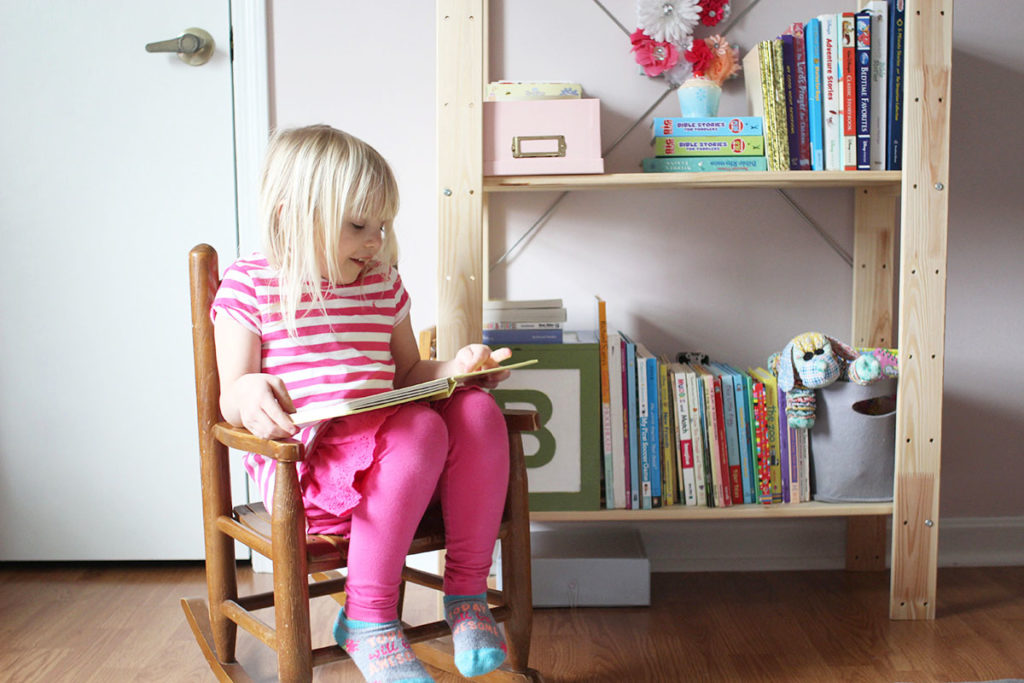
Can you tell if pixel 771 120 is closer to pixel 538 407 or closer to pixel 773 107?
pixel 773 107

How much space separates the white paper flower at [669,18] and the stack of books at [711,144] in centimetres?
25

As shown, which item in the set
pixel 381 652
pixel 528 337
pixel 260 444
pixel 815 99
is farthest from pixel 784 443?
pixel 260 444

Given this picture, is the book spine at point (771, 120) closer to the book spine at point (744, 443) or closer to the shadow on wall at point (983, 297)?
the book spine at point (744, 443)

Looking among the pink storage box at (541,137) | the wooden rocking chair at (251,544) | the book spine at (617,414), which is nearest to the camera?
the wooden rocking chair at (251,544)

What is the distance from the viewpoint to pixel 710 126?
4.93 ft

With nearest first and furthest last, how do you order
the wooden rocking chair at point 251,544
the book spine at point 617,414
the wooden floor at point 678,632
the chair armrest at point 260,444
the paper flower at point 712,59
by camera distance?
the chair armrest at point 260,444 → the wooden rocking chair at point 251,544 → the wooden floor at point 678,632 → the book spine at point 617,414 → the paper flower at point 712,59

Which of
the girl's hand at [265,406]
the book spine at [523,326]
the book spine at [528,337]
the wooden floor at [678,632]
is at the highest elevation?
the book spine at [523,326]

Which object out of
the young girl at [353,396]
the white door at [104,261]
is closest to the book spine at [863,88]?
the young girl at [353,396]

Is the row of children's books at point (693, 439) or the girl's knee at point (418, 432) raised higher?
the girl's knee at point (418, 432)

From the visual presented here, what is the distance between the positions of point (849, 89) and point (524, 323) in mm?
660

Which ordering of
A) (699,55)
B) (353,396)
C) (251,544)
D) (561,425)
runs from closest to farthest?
1. (251,544)
2. (353,396)
3. (561,425)
4. (699,55)

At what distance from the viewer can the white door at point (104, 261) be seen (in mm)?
1699

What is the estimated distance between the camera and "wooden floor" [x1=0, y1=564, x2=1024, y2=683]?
1327 millimetres

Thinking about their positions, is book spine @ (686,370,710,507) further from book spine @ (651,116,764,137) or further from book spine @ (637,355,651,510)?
book spine @ (651,116,764,137)
